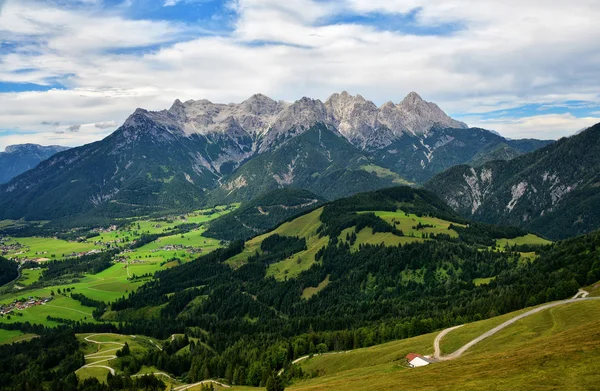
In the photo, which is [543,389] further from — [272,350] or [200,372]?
[200,372]

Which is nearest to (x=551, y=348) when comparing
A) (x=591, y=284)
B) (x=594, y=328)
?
(x=594, y=328)

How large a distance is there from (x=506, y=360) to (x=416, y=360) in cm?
3426

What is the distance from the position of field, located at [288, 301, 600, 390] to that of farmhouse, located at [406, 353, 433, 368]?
346 cm

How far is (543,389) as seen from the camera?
6225cm

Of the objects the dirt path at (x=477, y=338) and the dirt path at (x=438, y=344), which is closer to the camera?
the dirt path at (x=477, y=338)

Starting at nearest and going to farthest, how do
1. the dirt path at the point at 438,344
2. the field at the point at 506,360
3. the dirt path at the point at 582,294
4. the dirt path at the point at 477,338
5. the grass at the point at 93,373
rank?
the field at the point at 506,360 → the dirt path at the point at 477,338 → the dirt path at the point at 438,344 → the dirt path at the point at 582,294 → the grass at the point at 93,373

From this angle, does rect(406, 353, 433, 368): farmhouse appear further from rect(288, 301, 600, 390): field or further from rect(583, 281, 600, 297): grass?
rect(583, 281, 600, 297): grass

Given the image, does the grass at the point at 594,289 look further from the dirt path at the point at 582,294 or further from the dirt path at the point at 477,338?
the dirt path at the point at 477,338

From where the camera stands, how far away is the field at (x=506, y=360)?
66688 mm

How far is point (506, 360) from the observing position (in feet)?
259

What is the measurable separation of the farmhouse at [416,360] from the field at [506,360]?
346 cm

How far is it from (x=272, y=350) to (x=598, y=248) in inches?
5931

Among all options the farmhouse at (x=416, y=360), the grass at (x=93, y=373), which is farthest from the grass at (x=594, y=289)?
the grass at (x=93, y=373)

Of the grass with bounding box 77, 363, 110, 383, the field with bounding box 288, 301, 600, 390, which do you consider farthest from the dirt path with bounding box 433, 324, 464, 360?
the grass with bounding box 77, 363, 110, 383
